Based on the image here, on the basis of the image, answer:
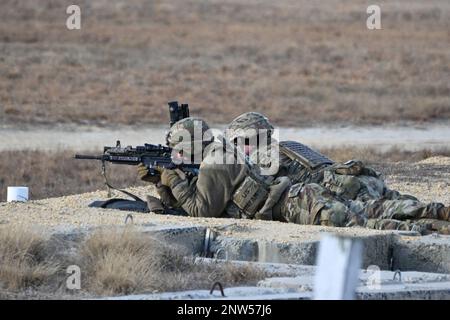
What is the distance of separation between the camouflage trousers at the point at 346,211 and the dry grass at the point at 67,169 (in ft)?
14.5

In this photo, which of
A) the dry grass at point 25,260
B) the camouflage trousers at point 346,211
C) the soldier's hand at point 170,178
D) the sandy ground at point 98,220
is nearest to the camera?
the dry grass at point 25,260

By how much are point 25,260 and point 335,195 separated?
3377 millimetres

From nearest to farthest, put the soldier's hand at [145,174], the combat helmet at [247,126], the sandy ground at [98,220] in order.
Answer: the sandy ground at [98,220] → the soldier's hand at [145,174] → the combat helmet at [247,126]

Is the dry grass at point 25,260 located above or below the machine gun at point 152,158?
below

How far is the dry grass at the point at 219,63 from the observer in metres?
27.7

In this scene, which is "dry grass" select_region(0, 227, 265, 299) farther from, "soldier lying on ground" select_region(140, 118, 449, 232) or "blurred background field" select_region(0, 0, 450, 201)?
"blurred background field" select_region(0, 0, 450, 201)

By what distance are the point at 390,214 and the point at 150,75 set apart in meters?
20.4

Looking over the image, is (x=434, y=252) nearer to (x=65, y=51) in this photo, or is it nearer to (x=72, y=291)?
(x=72, y=291)

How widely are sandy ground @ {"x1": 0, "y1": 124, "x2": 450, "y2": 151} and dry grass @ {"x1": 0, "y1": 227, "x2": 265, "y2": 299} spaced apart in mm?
12244

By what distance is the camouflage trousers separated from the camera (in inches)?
469

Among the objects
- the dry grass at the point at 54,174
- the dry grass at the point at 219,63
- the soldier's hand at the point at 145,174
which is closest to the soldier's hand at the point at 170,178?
A: the soldier's hand at the point at 145,174

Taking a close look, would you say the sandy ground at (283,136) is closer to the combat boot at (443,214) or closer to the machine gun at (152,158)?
the machine gun at (152,158)

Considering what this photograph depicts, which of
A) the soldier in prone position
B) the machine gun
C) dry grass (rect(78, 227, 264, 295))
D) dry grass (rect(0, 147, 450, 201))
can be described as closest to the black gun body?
the machine gun

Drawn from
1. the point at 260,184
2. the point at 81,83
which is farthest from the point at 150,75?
the point at 260,184
